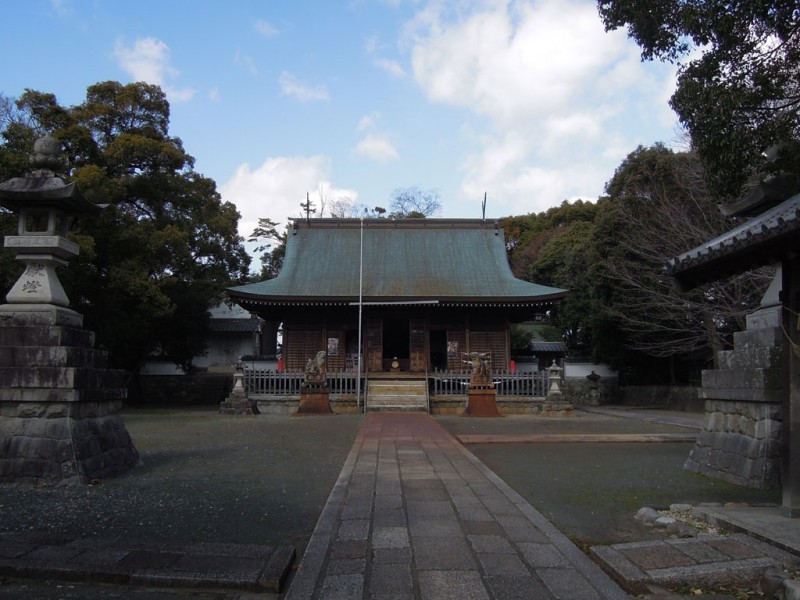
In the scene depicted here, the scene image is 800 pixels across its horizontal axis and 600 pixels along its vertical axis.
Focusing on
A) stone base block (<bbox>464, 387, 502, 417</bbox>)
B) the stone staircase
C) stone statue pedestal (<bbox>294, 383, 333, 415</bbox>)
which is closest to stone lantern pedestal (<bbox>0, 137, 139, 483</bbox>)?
stone statue pedestal (<bbox>294, 383, 333, 415</bbox>)

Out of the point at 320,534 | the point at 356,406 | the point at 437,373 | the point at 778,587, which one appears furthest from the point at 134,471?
the point at 437,373

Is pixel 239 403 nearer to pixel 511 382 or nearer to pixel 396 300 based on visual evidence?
pixel 396 300

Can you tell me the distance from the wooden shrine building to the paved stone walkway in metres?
13.3

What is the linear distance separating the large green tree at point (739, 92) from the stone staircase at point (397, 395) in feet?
40.1

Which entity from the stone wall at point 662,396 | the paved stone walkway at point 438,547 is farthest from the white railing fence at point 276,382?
the paved stone walkway at point 438,547

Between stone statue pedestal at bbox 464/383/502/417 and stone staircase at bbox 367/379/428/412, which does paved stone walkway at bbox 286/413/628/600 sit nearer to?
stone statue pedestal at bbox 464/383/502/417

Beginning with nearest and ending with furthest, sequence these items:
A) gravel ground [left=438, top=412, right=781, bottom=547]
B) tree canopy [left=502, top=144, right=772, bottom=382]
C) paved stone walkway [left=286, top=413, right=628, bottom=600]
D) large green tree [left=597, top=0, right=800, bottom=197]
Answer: paved stone walkway [left=286, top=413, right=628, bottom=600] → gravel ground [left=438, top=412, right=781, bottom=547] → large green tree [left=597, top=0, right=800, bottom=197] → tree canopy [left=502, top=144, right=772, bottom=382]

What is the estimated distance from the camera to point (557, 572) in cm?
362

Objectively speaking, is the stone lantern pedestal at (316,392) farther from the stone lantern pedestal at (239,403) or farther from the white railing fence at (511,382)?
the white railing fence at (511,382)

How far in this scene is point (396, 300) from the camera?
66.0 ft

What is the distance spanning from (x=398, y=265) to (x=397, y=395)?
20.9 feet

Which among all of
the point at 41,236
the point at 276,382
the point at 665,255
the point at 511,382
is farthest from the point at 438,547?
the point at 665,255

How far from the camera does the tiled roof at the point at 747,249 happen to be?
4371 millimetres

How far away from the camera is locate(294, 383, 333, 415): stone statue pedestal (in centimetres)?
1720
